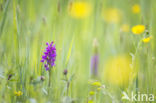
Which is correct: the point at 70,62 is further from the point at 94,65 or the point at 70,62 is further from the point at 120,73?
the point at 120,73

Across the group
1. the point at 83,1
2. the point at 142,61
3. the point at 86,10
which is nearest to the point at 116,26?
the point at 86,10

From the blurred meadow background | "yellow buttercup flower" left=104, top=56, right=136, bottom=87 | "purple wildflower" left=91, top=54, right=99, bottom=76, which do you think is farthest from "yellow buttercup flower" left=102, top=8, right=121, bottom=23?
"purple wildflower" left=91, top=54, right=99, bottom=76

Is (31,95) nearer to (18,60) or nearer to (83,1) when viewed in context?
(18,60)

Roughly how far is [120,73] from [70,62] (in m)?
0.34

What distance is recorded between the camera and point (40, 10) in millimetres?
2395

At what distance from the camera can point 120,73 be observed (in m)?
1.22

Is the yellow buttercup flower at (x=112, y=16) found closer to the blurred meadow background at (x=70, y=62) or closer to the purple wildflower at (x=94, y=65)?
the blurred meadow background at (x=70, y=62)

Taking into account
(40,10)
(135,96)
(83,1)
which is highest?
(83,1)

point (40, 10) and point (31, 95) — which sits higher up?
point (40, 10)

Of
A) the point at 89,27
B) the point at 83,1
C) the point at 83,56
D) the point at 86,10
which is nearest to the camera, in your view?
the point at 83,56

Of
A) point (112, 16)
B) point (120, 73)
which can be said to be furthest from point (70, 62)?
point (112, 16)

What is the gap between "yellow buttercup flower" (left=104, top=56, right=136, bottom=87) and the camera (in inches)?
47.3

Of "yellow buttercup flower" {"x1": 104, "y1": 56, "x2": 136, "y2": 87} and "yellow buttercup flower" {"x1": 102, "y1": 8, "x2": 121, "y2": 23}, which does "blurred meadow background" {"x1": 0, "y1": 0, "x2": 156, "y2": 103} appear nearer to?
"yellow buttercup flower" {"x1": 104, "y1": 56, "x2": 136, "y2": 87}

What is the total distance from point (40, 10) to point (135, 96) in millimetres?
1605
